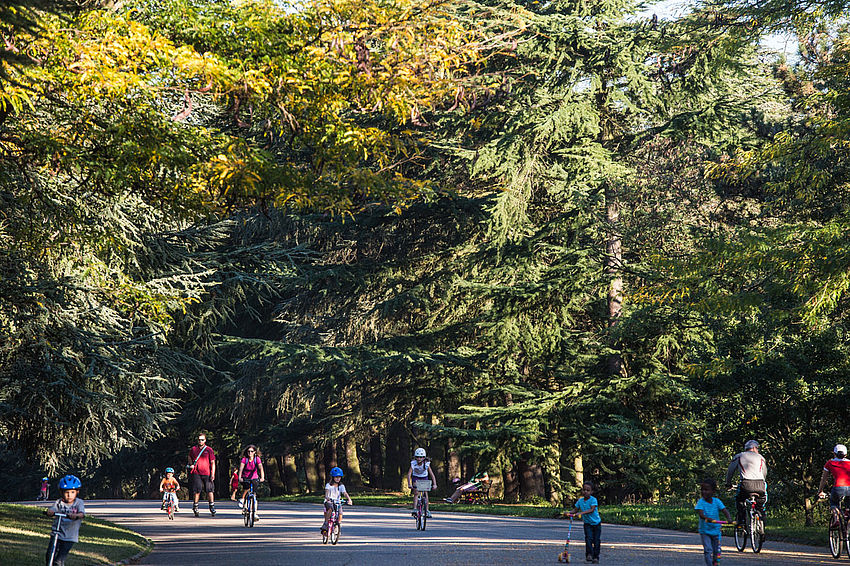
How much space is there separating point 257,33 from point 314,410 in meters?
25.7

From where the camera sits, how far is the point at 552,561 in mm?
13258

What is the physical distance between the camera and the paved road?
1359 centimetres

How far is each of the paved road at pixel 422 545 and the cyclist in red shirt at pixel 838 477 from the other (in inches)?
31.6

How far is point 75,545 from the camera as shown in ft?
50.7

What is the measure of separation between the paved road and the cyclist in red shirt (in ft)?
2.64

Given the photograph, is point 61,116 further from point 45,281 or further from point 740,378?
point 740,378

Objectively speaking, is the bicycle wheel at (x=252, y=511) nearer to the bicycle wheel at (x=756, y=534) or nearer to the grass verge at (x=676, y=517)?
the grass verge at (x=676, y=517)

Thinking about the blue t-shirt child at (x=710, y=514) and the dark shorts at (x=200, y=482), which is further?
the dark shorts at (x=200, y=482)

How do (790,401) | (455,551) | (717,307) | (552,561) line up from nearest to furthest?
(552,561) < (455,551) < (717,307) < (790,401)

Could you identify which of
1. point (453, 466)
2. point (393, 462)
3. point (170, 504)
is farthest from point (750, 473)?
point (393, 462)

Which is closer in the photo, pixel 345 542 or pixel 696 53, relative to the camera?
pixel 345 542

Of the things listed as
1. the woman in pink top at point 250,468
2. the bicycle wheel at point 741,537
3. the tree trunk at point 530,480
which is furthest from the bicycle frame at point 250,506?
the tree trunk at point 530,480

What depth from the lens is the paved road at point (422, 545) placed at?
13586 mm


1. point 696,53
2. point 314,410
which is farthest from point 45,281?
point 696,53
